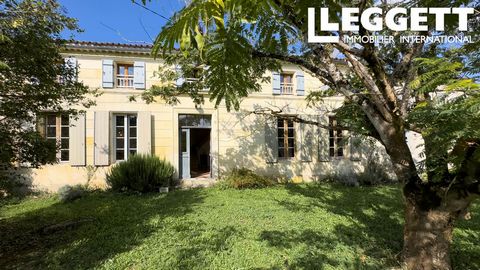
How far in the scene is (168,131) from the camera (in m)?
9.87

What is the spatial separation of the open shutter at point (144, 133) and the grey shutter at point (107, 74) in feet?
4.56

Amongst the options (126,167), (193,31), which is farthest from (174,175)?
(193,31)

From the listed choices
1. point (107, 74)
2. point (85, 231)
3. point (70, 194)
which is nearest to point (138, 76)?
point (107, 74)

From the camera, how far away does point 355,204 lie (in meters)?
7.09

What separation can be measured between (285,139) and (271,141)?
0.71m

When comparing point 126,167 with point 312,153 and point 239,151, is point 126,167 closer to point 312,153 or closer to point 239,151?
point 239,151

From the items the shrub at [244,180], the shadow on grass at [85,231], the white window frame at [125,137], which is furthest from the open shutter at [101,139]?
the shrub at [244,180]

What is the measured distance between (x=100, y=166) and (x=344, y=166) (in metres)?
9.11

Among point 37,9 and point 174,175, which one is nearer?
point 37,9

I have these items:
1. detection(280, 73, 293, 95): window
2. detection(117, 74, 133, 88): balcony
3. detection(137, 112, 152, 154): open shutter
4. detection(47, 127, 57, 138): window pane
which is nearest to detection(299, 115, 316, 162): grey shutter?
detection(280, 73, 293, 95): window

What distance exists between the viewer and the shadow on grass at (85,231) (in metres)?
3.94

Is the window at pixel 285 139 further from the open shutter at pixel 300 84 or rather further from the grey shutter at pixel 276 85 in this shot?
the open shutter at pixel 300 84

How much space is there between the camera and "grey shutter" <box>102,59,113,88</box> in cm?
922

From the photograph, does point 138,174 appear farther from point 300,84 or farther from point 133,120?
point 300,84
